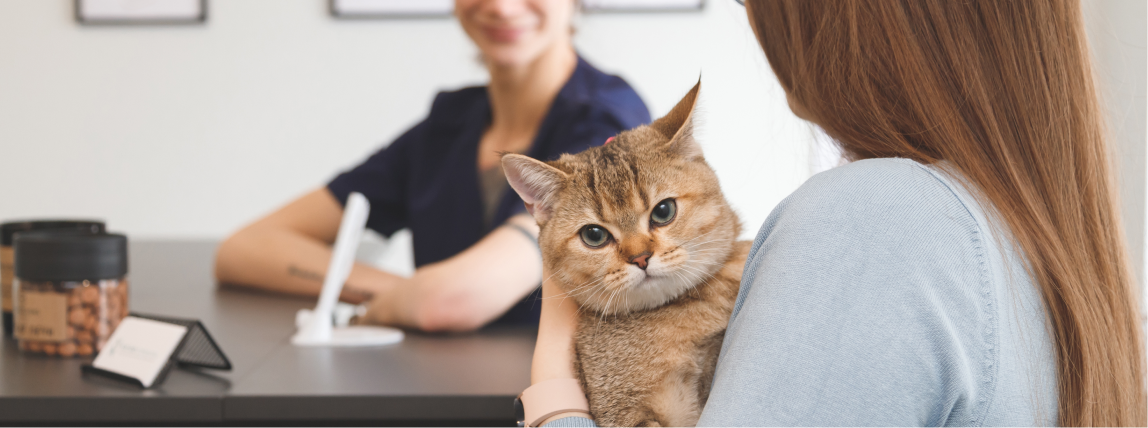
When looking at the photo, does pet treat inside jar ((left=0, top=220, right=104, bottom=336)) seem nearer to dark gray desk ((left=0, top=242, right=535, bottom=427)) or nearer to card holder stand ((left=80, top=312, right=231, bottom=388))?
dark gray desk ((left=0, top=242, right=535, bottom=427))

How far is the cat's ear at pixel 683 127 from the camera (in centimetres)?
85

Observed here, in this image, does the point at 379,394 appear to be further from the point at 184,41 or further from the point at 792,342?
the point at 184,41

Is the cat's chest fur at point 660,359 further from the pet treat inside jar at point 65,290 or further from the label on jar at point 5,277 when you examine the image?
the label on jar at point 5,277

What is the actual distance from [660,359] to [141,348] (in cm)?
78

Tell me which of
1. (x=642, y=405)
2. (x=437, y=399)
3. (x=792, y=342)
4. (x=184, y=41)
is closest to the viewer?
(x=792, y=342)

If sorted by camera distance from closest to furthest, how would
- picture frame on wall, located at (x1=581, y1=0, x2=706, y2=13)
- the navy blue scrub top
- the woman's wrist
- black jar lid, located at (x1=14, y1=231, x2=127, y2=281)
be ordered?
the woman's wrist, black jar lid, located at (x1=14, y1=231, x2=127, y2=281), the navy blue scrub top, picture frame on wall, located at (x1=581, y1=0, x2=706, y2=13)

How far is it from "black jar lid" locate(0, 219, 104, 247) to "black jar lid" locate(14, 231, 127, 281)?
17 centimetres

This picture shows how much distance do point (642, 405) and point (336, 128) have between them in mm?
2955

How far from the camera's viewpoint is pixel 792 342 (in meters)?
0.54

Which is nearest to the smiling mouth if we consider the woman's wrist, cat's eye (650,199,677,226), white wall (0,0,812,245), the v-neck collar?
the v-neck collar

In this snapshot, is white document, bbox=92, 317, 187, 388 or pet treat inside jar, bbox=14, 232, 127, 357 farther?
pet treat inside jar, bbox=14, 232, 127, 357

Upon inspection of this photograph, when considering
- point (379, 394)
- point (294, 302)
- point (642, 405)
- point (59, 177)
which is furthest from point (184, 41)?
point (642, 405)

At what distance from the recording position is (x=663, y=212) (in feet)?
2.79

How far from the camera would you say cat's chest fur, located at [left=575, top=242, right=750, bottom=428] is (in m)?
0.79
